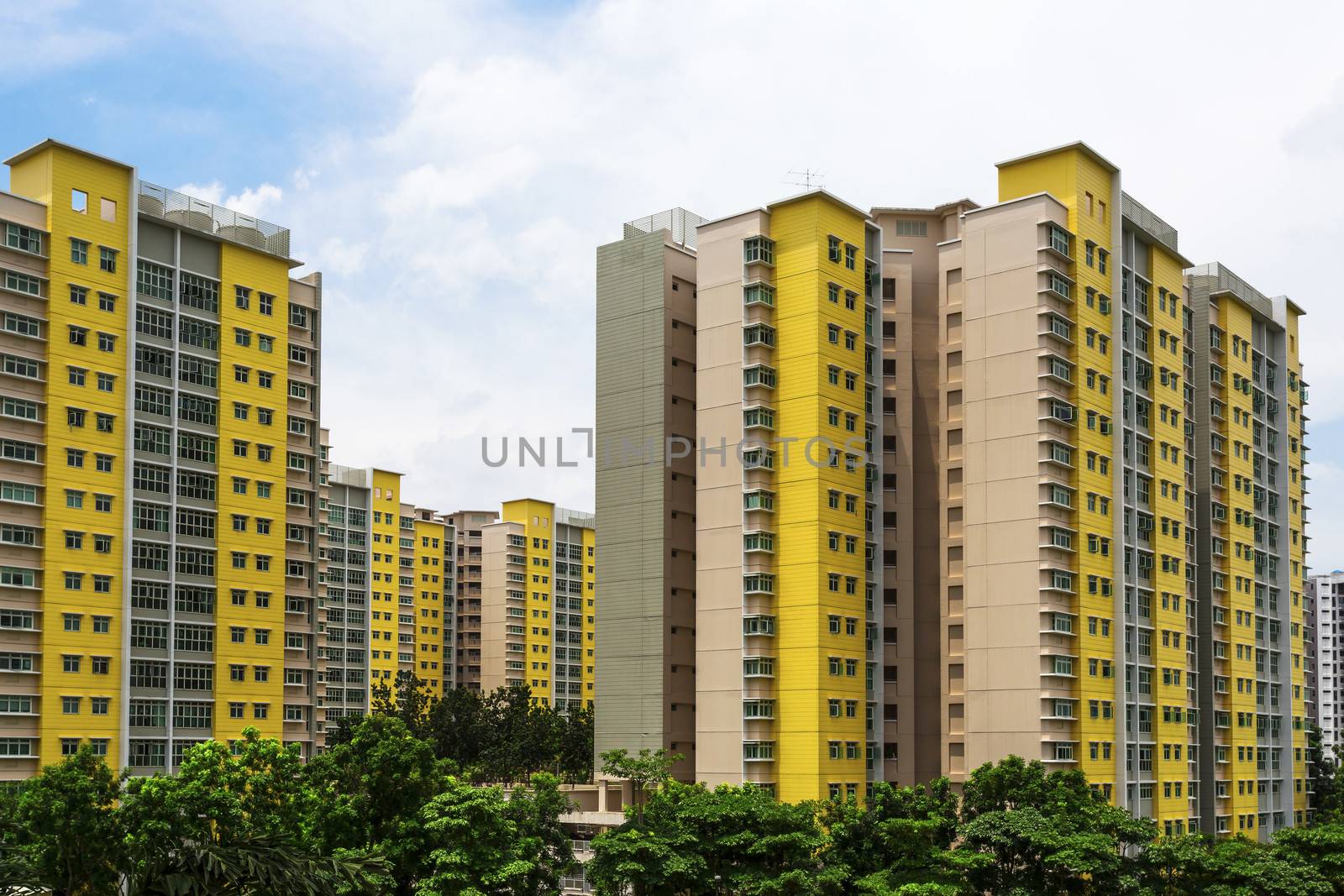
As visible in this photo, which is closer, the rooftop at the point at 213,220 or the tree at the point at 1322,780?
the rooftop at the point at 213,220

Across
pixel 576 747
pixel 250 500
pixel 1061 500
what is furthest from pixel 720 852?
pixel 576 747

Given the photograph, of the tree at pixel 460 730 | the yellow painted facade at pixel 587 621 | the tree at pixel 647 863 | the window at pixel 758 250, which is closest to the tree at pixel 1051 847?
the tree at pixel 647 863

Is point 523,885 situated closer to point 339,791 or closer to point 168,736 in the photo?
point 339,791

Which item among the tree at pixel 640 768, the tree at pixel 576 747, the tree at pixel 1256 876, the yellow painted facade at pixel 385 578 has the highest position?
the yellow painted facade at pixel 385 578

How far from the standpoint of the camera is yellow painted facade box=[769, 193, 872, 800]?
74.8 meters

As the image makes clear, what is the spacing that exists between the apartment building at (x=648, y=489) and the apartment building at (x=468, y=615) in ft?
320

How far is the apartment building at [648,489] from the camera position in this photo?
81.1 metres

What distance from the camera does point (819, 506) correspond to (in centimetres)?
7606

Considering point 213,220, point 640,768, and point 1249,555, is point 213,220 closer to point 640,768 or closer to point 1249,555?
point 640,768

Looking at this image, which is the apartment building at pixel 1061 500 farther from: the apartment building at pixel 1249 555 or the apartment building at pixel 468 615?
the apartment building at pixel 468 615

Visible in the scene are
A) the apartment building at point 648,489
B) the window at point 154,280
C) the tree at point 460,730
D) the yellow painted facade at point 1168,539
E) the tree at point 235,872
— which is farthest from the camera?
the tree at point 460,730

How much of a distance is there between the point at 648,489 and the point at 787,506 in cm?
983

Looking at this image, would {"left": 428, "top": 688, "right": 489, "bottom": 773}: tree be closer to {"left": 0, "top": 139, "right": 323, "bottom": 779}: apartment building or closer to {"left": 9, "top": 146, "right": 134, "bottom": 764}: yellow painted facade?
{"left": 0, "top": 139, "right": 323, "bottom": 779}: apartment building

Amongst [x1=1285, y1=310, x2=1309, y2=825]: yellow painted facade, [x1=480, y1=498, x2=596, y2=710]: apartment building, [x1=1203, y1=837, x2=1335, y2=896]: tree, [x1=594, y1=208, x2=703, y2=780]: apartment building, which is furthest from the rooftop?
[x1=480, y1=498, x2=596, y2=710]: apartment building
